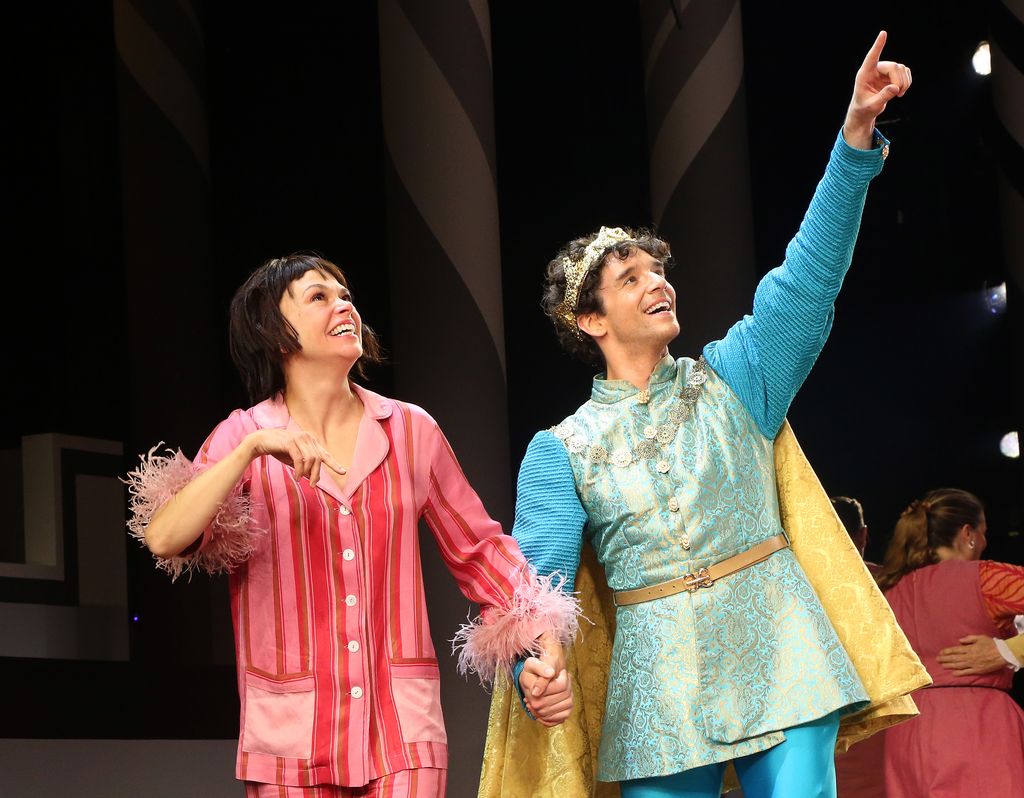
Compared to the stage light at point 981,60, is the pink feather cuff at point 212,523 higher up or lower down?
lower down

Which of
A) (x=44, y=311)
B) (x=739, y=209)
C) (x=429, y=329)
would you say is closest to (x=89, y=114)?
(x=44, y=311)

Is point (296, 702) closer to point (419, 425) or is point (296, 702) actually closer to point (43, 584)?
point (419, 425)

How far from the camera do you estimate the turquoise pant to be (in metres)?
2.45

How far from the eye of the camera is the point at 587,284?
2971 mm

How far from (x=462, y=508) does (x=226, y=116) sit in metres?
4.58

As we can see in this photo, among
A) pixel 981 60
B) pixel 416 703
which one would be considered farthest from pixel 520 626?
pixel 981 60

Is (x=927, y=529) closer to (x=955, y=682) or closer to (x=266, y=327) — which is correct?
(x=955, y=682)

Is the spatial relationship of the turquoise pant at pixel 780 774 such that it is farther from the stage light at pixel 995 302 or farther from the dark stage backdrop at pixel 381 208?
the stage light at pixel 995 302

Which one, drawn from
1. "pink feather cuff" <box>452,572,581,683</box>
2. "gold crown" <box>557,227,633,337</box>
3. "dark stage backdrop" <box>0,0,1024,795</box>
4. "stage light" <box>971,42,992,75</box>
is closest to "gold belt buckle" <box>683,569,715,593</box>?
"pink feather cuff" <box>452,572,581,683</box>

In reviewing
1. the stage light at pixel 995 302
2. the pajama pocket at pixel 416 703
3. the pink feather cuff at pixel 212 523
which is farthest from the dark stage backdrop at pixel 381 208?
the pajama pocket at pixel 416 703

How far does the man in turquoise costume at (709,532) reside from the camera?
98.4 inches

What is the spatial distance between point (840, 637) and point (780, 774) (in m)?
0.31

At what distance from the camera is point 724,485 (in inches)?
104

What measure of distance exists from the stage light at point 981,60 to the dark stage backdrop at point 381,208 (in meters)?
0.04
